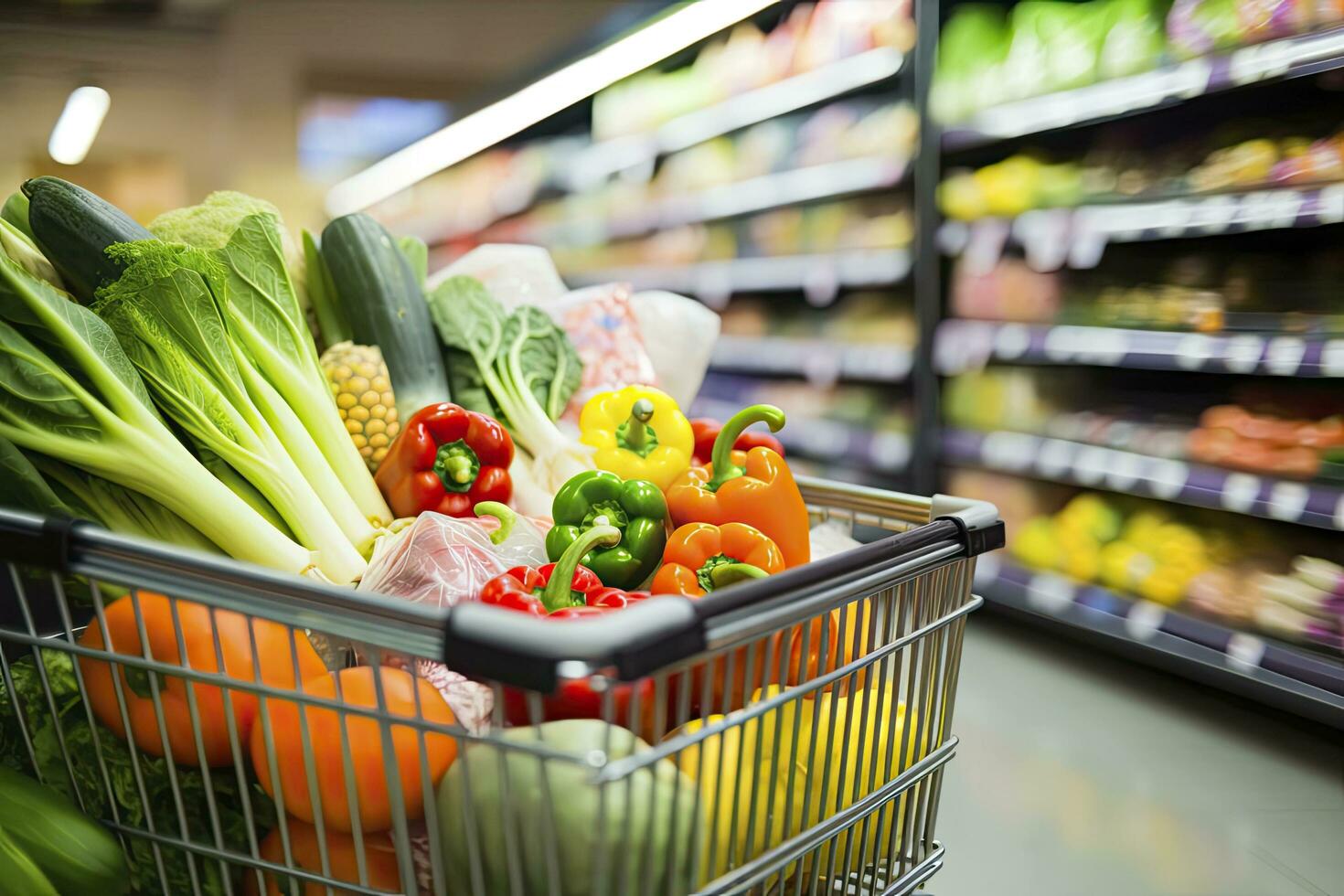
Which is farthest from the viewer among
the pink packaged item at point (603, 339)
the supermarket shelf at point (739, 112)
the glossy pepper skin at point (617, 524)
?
the supermarket shelf at point (739, 112)

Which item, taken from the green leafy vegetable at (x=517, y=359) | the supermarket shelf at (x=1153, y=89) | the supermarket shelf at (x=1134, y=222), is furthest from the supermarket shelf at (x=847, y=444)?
the green leafy vegetable at (x=517, y=359)

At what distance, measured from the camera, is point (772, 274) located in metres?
4.35

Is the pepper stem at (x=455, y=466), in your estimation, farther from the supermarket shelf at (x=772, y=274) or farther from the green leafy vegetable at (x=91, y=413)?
the supermarket shelf at (x=772, y=274)

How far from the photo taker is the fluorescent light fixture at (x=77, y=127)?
1987 millimetres

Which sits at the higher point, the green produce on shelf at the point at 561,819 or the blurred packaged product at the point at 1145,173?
the blurred packaged product at the point at 1145,173

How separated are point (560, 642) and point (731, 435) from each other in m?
0.63

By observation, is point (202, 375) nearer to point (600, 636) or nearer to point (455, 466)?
point (455, 466)

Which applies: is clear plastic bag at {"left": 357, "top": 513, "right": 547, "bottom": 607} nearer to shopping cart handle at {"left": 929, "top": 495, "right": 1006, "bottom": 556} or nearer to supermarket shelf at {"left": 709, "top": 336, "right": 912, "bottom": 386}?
shopping cart handle at {"left": 929, "top": 495, "right": 1006, "bottom": 556}

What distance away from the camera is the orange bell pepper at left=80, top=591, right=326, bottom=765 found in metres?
0.78

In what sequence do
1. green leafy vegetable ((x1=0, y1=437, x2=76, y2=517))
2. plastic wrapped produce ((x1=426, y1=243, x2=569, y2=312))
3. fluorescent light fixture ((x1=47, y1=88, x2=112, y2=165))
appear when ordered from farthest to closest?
1. fluorescent light fixture ((x1=47, y1=88, x2=112, y2=165))
2. plastic wrapped produce ((x1=426, y1=243, x2=569, y2=312))
3. green leafy vegetable ((x1=0, y1=437, x2=76, y2=517))

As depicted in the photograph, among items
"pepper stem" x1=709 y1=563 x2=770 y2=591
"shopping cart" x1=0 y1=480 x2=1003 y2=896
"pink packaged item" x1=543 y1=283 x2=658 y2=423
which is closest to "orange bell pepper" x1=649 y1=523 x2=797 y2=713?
"pepper stem" x1=709 y1=563 x2=770 y2=591

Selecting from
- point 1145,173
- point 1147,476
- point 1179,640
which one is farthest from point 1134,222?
point 1179,640

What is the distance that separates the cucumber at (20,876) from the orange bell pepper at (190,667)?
0.37 ft

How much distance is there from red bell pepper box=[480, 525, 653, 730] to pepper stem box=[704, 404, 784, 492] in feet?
0.75
